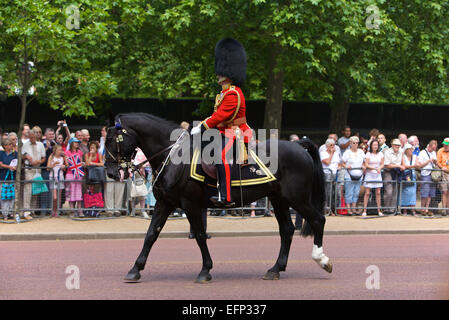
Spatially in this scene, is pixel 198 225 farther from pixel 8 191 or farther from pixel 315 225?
pixel 8 191

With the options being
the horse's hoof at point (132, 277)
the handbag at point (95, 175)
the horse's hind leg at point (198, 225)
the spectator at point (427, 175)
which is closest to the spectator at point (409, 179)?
the spectator at point (427, 175)

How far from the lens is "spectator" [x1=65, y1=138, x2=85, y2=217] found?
1722 cm

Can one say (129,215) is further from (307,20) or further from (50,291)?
(50,291)

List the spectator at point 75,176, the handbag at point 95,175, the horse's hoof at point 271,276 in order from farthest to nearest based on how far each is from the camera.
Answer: the handbag at point 95,175
the spectator at point 75,176
the horse's hoof at point 271,276

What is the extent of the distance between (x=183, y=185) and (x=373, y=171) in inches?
374

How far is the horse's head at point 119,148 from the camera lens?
10172 millimetres

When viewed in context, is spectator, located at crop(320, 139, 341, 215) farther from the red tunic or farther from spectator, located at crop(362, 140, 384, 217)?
the red tunic

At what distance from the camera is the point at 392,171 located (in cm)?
1895

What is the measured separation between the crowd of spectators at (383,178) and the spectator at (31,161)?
649 centimetres

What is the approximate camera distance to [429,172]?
760 inches

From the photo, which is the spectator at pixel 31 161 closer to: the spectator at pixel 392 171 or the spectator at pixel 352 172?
the spectator at pixel 352 172

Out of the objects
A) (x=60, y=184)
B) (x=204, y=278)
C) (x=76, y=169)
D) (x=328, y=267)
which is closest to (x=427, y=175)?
(x=76, y=169)

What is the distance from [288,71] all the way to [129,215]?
6.98 metres

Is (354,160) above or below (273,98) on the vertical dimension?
below
